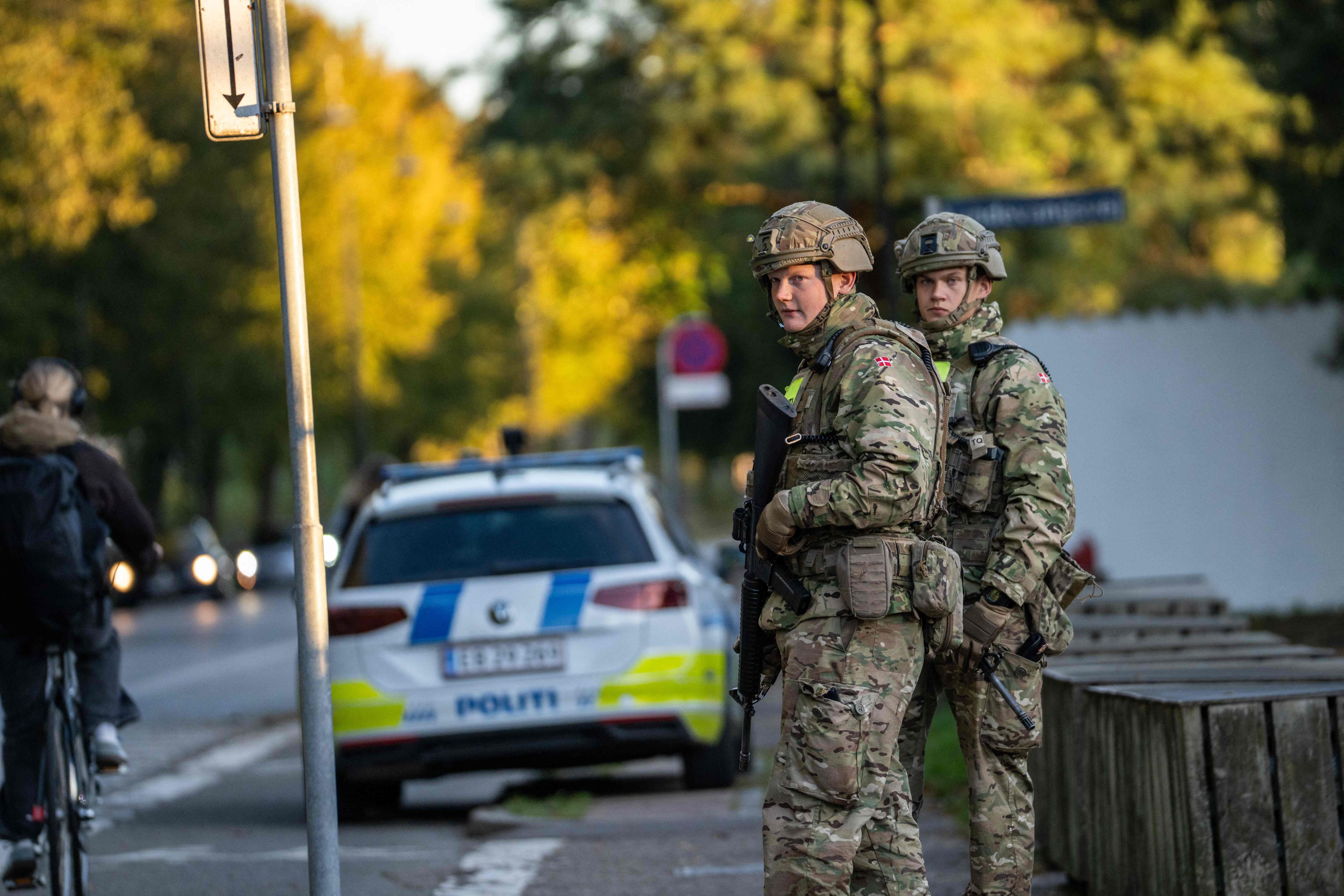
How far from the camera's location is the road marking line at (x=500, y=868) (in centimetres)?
678

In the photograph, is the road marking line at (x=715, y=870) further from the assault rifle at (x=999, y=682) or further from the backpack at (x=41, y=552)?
the backpack at (x=41, y=552)

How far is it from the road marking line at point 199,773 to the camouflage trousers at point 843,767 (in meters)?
4.94

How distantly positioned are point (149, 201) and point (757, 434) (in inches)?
985

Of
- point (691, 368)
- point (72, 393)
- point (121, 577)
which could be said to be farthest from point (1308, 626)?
point (691, 368)

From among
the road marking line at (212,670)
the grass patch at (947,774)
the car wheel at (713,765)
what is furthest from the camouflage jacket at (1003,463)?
the road marking line at (212,670)

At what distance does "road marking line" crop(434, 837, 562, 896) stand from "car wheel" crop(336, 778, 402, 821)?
1.06 meters

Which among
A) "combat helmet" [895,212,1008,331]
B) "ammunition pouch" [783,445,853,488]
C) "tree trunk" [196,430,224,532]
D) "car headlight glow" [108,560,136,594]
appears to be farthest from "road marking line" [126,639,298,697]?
"tree trunk" [196,430,224,532]

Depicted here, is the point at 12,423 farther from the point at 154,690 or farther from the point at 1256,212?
the point at 1256,212

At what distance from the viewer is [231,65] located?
548 centimetres

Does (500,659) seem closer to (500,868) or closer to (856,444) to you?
(500,868)

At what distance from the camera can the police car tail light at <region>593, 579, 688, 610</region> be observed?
28.1 feet

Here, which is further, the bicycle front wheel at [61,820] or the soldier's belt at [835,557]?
the bicycle front wheel at [61,820]

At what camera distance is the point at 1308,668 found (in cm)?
601

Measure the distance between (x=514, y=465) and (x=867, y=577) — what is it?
4.83 m
